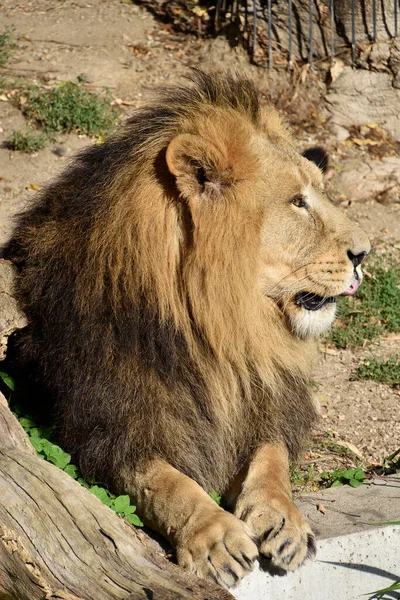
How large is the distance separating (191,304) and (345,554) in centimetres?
116

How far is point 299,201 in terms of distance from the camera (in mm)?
3594

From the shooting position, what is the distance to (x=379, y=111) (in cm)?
755

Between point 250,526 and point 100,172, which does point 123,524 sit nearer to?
point 250,526

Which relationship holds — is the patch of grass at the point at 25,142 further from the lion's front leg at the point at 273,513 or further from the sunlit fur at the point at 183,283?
the lion's front leg at the point at 273,513

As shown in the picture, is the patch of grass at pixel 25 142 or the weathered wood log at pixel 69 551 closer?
the weathered wood log at pixel 69 551

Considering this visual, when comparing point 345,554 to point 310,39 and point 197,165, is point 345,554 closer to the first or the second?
point 197,165

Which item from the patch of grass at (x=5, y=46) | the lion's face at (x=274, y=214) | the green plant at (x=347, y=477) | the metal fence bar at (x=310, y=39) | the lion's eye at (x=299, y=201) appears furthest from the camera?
the patch of grass at (x=5, y=46)

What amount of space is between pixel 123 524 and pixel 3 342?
1146mm

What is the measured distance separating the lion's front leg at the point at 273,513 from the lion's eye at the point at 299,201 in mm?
1042

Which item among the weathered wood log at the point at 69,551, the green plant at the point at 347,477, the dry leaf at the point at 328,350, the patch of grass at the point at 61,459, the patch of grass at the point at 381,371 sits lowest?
the dry leaf at the point at 328,350

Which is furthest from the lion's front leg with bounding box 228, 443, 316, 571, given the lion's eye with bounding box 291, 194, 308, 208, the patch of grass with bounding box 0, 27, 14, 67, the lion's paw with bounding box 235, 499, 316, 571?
the patch of grass with bounding box 0, 27, 14, 67

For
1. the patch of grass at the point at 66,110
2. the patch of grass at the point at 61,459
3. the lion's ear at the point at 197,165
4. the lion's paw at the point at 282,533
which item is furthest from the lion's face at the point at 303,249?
the patch of grass at the point at 66,110

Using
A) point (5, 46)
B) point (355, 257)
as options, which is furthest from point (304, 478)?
point (5, 46)

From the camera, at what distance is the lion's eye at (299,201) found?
3.57 m
